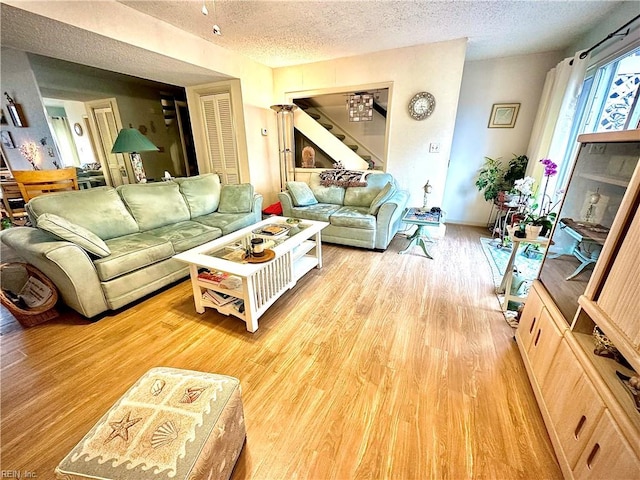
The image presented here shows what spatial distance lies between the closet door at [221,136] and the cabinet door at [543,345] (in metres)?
4.27

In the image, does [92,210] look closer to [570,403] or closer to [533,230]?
[570,403]

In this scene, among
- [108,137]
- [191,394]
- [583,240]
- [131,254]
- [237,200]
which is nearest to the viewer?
[191,394]

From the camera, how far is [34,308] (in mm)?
1815

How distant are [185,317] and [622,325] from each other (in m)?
2.42

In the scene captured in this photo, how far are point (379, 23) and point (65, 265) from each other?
3.66 m

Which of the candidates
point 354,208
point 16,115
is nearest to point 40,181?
point 16,115

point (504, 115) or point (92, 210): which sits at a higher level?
point (504, 115)

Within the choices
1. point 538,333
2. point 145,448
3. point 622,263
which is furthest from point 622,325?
point 145,448

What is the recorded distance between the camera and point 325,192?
12.4ft

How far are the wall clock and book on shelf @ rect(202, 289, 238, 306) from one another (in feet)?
11.3

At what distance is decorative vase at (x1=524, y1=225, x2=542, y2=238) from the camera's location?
173 cm

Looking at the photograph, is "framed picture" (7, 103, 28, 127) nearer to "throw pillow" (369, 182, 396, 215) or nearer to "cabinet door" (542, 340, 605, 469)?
"throw pillow" (369, 182, 396, 215)

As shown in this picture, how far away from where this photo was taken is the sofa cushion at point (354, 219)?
3.05 metres

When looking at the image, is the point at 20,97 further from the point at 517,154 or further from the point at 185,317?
the point at 517,154
